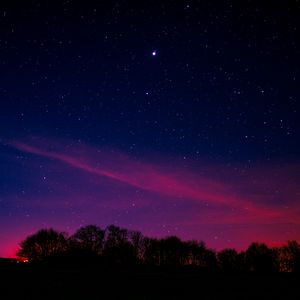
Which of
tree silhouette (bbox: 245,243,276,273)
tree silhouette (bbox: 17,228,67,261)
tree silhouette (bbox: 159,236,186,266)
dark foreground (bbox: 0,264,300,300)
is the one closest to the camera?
dark foreground (bbox: 0,264,300,300)

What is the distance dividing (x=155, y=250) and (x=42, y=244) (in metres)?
23.2

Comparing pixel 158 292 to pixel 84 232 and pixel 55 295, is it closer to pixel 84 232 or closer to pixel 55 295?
pixel 55 295

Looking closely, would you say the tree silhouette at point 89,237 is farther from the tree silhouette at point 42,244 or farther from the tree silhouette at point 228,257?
the tree silhouette at point 228,257

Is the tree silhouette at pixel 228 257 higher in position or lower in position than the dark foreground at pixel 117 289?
higher

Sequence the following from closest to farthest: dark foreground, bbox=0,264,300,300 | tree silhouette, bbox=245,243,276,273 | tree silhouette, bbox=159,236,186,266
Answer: dark foreground, bbox=0,264,300,300 < tree silhouette, bbox=245,243,276,273 < tree silhouette, bbox=159,236,186,266

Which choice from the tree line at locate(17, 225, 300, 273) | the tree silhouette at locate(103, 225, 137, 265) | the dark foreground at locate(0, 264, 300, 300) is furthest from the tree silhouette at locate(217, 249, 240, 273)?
the dark foreground at locate(0, 264, 300, 300)

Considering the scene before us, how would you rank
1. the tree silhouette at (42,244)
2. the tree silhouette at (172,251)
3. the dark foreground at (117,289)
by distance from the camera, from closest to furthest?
the dark foreground at (117,289)
the tree silhouette at (42,244)
the tree silhouette at (172,251)

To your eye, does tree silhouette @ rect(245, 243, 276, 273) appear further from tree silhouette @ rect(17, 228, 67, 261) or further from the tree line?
tree silhouette @ rect(17, 228, 67, 261)

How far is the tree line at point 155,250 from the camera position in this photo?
6831 centimetres

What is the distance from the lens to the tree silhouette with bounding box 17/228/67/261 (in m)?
68.8

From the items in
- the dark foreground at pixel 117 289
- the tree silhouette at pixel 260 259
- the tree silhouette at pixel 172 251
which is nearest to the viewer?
the dark foreground at pixel 117 289

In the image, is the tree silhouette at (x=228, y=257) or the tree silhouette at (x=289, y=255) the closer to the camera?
the tree silhouette at (x=289, y=255)

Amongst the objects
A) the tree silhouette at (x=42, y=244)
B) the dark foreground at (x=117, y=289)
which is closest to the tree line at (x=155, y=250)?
the tree silhouette at (x=42, y=244)

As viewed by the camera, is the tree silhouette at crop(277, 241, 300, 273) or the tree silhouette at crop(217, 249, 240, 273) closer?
the tree silhouette at crop(277, 241, 300, 273)
